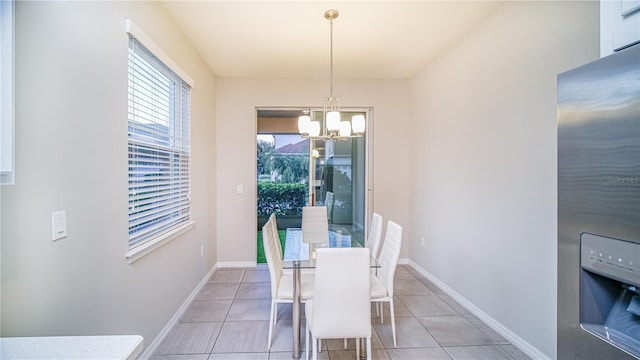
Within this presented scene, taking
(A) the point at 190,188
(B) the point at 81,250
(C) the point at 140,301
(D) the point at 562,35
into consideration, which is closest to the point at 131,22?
(B) the point at 81,250

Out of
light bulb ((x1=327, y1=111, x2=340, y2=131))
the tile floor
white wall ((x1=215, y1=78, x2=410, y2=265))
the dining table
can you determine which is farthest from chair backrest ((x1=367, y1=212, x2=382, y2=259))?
white wall ((x1=215, y1=78, x2=410, y2=265))

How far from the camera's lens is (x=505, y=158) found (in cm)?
237

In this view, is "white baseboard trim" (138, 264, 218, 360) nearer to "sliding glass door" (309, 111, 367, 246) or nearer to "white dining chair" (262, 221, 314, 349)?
"white dining chair" (262, 221, 314, 349)

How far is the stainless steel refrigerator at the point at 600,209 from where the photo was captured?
2.50 feet

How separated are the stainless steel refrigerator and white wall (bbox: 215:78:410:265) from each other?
328cm

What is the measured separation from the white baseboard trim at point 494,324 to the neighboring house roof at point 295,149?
242cm

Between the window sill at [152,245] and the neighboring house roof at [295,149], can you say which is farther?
the neighboring house roof at [295,149]

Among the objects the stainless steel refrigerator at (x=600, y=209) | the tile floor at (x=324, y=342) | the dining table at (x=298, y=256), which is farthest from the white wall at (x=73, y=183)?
the stainless steel refrigerator at (x=600, y=209)

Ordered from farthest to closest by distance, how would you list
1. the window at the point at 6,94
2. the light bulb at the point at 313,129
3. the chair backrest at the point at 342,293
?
the light bulb at the point at 313,129 < the chair backrest at the point at 342,293 < the window at the point at 6,94

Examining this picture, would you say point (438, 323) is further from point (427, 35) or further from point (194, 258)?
point (427, 35)

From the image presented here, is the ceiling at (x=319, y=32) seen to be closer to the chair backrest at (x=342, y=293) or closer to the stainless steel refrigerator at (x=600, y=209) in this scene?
the stainless steel refrigerator at (x=600, y=209)

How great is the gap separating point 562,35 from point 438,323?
2.39 metres

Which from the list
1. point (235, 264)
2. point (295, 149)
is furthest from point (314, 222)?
point (235, 264)

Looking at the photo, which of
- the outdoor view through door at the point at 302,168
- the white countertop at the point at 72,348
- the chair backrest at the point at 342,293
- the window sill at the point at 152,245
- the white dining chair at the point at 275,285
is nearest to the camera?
the white countertop at the point at 72,348
